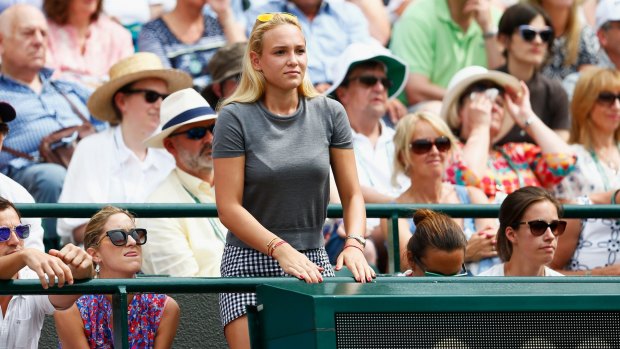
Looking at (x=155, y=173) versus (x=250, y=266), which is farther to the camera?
(x=155, y=173)

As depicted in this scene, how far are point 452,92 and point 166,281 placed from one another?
3.91 m

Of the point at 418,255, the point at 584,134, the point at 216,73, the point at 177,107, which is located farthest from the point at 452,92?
the point at 418,255

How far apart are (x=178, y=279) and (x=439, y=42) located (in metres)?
4.99

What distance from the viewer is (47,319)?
5.81m

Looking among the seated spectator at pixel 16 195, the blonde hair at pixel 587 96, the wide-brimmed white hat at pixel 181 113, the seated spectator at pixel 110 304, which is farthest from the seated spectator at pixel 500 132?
the seated spectator at pixel 110 304

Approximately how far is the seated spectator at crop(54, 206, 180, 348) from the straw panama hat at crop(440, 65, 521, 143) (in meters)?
3.33

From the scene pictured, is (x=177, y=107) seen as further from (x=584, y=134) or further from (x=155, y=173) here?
(x=584, y=134)

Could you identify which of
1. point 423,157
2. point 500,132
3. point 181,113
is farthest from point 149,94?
point 500,132

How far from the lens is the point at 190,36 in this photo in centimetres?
851

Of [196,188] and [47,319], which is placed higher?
[196,188]

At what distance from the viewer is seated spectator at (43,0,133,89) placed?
8203 mm

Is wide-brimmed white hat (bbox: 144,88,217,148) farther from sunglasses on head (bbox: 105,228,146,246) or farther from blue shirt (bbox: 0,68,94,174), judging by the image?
sunglasses on head (bbox: 105,228,146,246)

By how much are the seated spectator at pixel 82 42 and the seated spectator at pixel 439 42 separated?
1.93 m

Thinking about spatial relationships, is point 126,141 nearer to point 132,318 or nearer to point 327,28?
point 327,28
